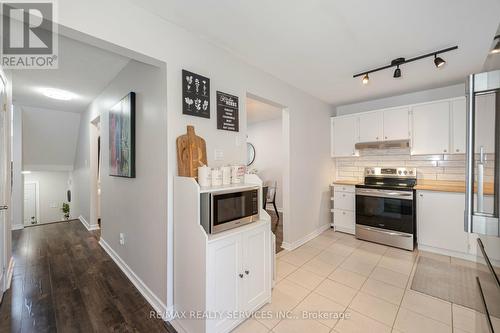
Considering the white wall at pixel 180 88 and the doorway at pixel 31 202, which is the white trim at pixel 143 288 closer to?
the white wall at pixel 180 88

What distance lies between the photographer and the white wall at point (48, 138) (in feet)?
14.5

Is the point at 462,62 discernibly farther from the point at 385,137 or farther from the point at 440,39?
the point at 385,137

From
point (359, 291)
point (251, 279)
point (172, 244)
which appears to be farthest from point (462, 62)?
point (172, 244)

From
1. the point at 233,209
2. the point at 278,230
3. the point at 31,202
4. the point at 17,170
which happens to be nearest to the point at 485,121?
the point at 233,209

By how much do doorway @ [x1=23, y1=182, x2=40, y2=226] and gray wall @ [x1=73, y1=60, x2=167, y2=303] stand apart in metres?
6.16

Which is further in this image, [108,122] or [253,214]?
[108,122]

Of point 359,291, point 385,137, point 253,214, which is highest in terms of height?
point 385,137

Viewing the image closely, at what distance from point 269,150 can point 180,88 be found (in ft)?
13.9

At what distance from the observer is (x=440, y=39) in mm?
2041

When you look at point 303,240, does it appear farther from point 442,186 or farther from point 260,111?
point 260,111

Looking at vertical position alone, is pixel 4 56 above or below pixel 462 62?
below

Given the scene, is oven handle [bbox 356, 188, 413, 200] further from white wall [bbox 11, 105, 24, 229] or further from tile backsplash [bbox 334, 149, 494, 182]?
white wall [bbox 11, 105, 24, 229]

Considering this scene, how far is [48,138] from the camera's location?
15.8 ft

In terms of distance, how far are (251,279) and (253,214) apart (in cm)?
55
